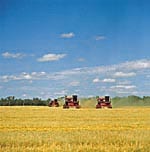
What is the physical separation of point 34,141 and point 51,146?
2.05 metres

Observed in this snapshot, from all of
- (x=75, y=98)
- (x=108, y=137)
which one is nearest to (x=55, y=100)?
(x=75, y=98)

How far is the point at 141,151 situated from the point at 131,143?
7.44 ft

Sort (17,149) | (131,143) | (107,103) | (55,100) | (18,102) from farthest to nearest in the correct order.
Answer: (18,102), (55,100), (107,103), (131,143), (17,149)

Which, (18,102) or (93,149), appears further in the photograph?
(18,102)

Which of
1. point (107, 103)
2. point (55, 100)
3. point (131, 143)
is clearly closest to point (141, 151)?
point (131, 143)

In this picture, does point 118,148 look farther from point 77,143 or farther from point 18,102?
point 18,102

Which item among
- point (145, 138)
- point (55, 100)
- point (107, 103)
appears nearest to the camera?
point (145, 138)

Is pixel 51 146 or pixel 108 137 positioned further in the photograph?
pixel 108 137

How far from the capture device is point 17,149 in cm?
1797

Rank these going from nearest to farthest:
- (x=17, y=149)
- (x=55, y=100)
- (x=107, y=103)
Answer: (x=17, y=149)
(x=107, y=103)
(x=55, y=100)

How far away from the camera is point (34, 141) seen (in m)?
20.8

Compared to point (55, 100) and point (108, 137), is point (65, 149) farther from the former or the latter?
point (55, 100)

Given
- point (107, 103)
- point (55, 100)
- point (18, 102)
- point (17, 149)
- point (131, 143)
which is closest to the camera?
point (17, 149)

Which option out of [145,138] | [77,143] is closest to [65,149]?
[77,143]
